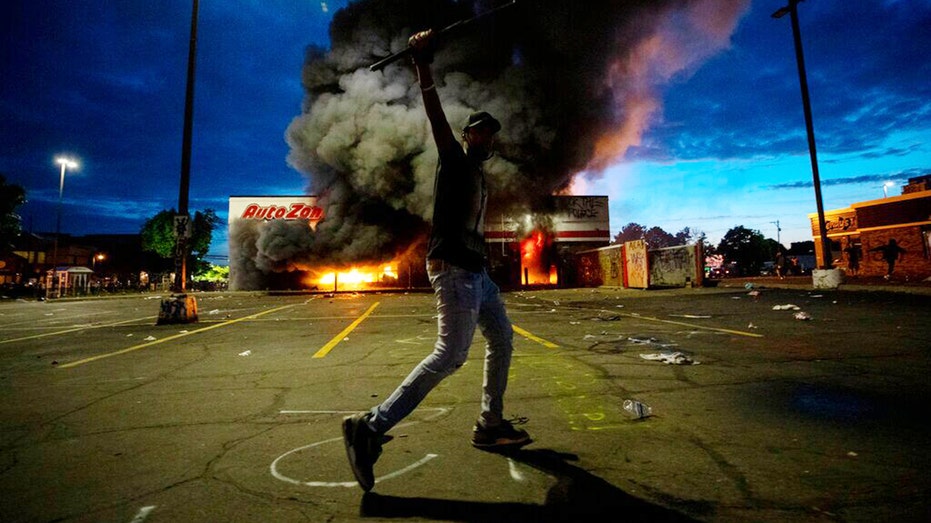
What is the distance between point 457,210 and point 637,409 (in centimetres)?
168

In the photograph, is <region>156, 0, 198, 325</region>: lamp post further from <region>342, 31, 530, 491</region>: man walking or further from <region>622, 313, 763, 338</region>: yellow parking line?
<region>622, 313, 763, 338</region>: yellow parking line

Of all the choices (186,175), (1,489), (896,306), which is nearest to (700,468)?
(1,489)

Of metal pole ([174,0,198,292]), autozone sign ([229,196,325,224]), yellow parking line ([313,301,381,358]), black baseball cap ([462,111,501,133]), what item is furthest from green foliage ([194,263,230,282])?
black baseball cap ([462,111,501,133])

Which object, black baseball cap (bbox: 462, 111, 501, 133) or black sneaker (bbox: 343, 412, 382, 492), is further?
black baseball cap (bbox: 462, 111, 501, 133)

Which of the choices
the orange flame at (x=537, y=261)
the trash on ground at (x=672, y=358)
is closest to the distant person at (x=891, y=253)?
the orange flame at (x=537, y=261)

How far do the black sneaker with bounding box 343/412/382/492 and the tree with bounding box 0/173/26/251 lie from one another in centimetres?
4426

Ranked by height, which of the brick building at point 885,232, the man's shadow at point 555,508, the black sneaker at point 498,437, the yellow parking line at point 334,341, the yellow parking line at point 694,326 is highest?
the brick building at point 885,232

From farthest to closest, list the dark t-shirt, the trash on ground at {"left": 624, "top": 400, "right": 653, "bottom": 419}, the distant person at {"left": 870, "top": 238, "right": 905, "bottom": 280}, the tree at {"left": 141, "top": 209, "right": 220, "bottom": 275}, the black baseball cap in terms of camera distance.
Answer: the tree at {"left": 141, "top": 209, "right": 220, "bottom": 275}, the distant person at {"left": 870, "top": 238, "right": 905, "bottom": 280}, the trash on ground at {"left": 624, "top": 400, "right": 653, "bottom": 419}, the black baseball cap, the dark t-shirt

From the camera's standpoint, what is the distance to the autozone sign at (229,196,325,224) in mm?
32219

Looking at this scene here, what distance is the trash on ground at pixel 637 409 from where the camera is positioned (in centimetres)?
273

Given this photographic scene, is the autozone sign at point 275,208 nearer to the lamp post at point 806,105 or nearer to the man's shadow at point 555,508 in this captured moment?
the lamp post at point 806,105

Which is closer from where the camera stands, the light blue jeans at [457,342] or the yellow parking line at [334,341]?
the light blue jeans at [457,342]

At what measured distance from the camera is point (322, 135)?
28.8m

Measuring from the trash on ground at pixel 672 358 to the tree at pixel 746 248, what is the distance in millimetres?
45243
